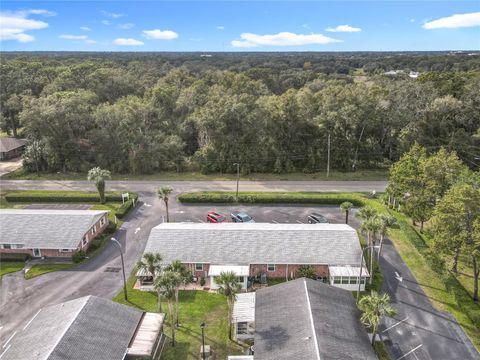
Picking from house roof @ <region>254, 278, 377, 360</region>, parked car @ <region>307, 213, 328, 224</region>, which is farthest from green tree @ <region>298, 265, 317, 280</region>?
parked car @ <region>307, 213, 328, 224</region>

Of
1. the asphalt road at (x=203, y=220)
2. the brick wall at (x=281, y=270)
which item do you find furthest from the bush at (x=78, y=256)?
the brick wall at (x=281, y=270)

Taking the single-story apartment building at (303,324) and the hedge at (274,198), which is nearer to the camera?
the single-story apartment building at (303,324)

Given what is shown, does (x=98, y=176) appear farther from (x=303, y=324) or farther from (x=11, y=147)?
(x=11, y=147)

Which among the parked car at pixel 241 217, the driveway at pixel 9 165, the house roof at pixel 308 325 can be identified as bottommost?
the driveway at pixel 9 165

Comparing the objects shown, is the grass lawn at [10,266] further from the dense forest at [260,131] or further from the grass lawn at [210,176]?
the dense forest at [260,131]

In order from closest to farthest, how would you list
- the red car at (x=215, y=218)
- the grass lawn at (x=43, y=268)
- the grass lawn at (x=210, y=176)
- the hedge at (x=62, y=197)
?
the grass lawn at (x=43, y=268) → the red car at (x=215, y=218) → the hedge at (x=62, y=197) → the grass lawn at (x=210, y=176)

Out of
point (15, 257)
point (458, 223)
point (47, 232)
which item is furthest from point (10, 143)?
point (458, 223)
